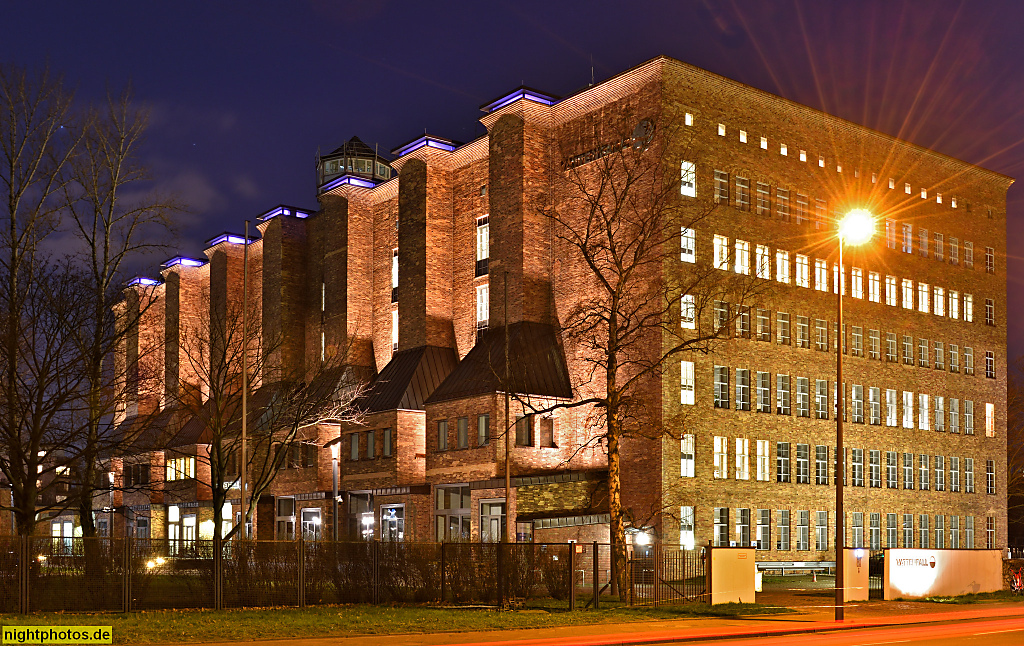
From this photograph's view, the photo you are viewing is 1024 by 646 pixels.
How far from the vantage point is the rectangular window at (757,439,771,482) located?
171 feet

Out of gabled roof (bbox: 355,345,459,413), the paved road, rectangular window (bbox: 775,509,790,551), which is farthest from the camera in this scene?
gabled roof (bbox: 355,345,459,413)

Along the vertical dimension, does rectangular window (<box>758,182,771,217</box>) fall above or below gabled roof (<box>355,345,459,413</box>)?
above

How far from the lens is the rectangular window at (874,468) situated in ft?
188

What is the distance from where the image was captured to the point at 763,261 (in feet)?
175

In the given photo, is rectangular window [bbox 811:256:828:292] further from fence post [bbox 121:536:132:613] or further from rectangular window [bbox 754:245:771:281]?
fence post [bbox 121:536:132:613]

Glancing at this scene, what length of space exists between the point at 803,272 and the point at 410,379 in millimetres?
20986

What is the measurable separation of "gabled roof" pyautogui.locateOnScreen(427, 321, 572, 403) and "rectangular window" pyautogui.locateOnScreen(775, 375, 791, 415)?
10206 millimetres

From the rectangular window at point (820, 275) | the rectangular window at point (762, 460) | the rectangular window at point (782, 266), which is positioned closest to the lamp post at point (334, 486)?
the rectangular window at point (762, 460)

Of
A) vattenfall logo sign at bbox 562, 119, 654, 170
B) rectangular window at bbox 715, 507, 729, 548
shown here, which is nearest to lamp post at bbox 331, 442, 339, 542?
rectangular window at bbox 715, 507, 729, 548

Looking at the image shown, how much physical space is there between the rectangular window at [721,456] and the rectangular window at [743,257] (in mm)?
8137

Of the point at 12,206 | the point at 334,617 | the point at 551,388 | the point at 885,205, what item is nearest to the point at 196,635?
the point at 334,617

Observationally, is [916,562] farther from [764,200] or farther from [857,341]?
[857,341]

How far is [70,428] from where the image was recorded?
114 ft

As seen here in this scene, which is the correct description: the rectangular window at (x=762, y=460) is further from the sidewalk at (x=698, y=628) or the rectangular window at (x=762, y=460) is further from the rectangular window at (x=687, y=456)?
the sidewalk at (x=698, y=628)
